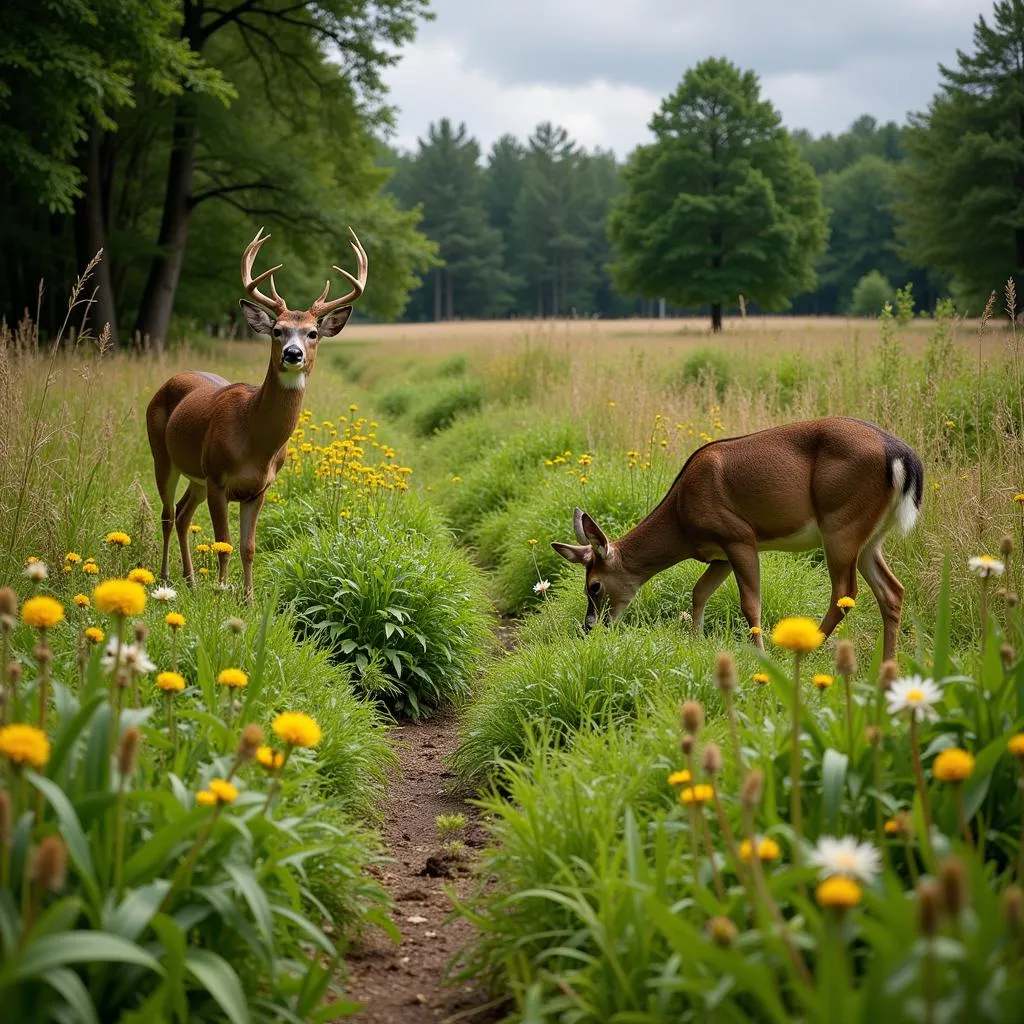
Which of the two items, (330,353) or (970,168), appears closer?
(970,168)

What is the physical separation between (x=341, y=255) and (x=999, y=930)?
20.6 meters

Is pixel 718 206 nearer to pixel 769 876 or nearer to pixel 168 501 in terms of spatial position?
pixel 168 501

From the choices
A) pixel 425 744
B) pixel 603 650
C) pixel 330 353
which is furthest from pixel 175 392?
pixel 330 353

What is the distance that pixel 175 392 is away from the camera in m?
6.93

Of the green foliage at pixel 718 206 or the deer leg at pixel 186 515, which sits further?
the green foliage at pixel 718 206

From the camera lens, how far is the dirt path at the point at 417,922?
3.02m

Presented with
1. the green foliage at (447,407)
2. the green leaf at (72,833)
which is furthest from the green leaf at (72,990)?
the green foliage at (447,407)

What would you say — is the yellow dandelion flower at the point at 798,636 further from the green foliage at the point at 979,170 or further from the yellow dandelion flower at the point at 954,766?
the green foliage at the point at 979,170

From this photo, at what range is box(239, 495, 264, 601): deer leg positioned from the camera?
5797 mm

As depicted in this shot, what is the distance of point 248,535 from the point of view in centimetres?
592

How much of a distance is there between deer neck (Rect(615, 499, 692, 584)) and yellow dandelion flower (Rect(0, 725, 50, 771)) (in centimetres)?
428

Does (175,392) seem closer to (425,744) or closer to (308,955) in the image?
(425,744)

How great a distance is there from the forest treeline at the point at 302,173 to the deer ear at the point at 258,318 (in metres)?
4.85

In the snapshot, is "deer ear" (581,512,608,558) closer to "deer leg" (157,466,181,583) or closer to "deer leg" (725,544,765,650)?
"deer leg" (725,544,765,650)
